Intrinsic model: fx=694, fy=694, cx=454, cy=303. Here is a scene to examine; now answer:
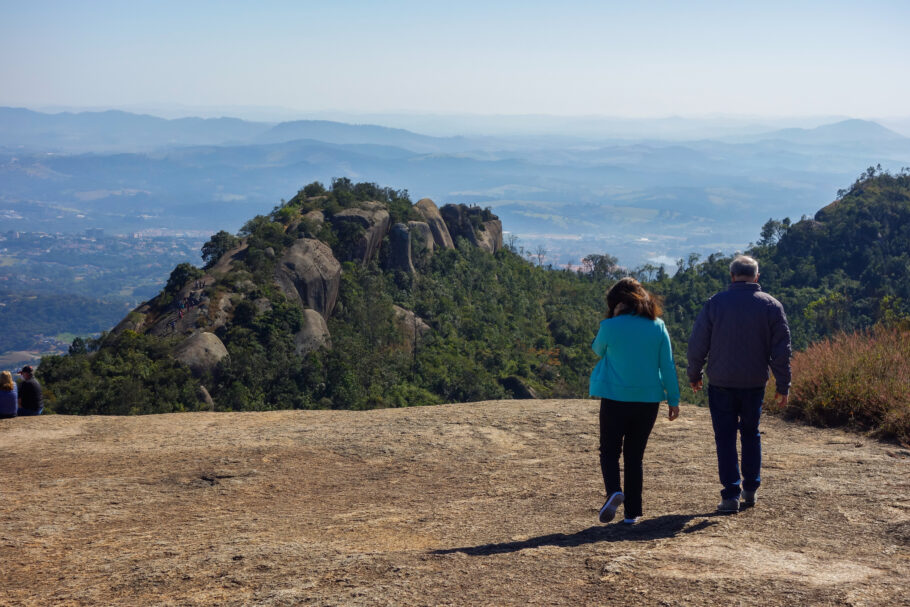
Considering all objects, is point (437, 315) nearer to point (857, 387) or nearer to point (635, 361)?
point (857, 387)

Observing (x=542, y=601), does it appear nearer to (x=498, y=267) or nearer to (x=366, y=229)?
(x=366, y=229)

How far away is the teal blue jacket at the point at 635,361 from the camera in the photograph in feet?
16.5

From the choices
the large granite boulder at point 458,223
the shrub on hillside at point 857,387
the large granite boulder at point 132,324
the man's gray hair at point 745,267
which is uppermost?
the large granite boulder at point 458,223

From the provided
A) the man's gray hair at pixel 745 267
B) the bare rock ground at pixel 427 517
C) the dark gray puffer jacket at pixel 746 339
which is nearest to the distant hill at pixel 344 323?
the bare rock ground at pixel 427 517

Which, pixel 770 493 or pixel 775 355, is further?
pixel 770 493

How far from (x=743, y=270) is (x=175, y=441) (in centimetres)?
691

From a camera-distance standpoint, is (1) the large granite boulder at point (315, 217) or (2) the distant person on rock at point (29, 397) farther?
(1) the large granite boulder at point (315, 217)

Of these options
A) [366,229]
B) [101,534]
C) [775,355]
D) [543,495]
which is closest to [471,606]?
[543,495]

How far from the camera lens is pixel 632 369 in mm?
5043

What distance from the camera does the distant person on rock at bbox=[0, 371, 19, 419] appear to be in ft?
32.3

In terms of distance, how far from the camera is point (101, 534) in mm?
5719

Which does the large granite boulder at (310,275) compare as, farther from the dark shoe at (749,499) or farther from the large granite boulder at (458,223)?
the dark shoe at (749,499)

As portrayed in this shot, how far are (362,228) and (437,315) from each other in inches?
292

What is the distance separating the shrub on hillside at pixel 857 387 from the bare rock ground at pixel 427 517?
45 centimetres
